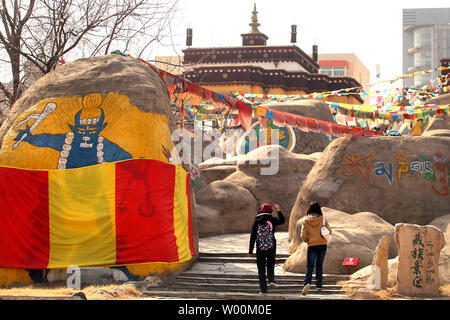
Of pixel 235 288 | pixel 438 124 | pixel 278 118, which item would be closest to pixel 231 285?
pixel 235 288

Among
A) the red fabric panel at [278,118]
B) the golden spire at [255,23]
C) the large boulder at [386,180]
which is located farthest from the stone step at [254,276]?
the golden spire at [255,23]

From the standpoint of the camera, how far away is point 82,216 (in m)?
10.6

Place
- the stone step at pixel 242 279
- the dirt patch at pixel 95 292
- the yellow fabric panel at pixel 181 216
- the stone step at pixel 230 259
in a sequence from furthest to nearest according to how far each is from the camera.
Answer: the stone step at pixel 230 259 < the yellow fabric panel at pixel 181 216 < the stone step at pixel 242 279 < the dirt patch at pixel 95 292

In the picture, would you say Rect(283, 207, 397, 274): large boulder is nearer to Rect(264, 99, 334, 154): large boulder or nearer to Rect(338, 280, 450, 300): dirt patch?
Rect(338, 280, 450, 300): dirt patch

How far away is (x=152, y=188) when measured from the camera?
1076cm

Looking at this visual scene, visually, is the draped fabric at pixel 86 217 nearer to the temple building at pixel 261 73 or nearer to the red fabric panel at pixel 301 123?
the red fabric panel at pixel 301 123

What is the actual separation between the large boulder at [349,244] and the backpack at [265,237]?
6.07ft

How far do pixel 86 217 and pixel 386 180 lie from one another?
6.41 m

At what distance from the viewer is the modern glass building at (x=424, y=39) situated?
375 ft

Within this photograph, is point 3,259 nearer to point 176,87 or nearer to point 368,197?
point 176,87

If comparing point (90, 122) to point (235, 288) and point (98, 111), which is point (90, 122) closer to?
point (98, 111)

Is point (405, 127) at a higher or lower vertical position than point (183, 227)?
higher
